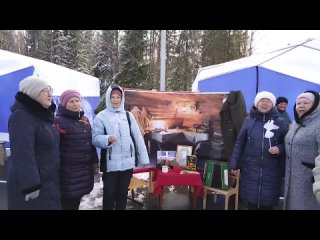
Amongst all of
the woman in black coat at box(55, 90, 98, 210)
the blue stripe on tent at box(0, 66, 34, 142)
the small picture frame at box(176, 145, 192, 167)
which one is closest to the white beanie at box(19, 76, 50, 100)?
the woman in black coat at box(55, 90, 98, 210)

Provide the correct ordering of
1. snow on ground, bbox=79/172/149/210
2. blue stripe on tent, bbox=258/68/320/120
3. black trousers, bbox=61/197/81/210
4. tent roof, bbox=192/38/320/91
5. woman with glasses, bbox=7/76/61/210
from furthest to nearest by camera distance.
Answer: tent roof, bbox=192/38/320/91, blue stripe on tent, bbox=258/68/320/120, snow on ground, bbox=79/172/149/210, black trousers, bbox=61/197/81/210, woman with glasses, bbox=7/76/61/210

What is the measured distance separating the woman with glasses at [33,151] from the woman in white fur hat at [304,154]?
2052 mm

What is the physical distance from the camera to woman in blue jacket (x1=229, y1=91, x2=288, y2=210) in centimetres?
299

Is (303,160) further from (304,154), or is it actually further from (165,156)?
(165,156)

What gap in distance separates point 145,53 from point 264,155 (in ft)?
54.8

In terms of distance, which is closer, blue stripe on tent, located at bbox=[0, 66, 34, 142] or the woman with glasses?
the woman with glasses

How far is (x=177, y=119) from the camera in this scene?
15.6 feet

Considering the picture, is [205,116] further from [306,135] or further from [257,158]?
[306,135]

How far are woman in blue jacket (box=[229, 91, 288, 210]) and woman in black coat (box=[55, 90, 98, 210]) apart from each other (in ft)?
5.38

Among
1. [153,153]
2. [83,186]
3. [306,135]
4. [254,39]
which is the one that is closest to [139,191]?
[153,153]

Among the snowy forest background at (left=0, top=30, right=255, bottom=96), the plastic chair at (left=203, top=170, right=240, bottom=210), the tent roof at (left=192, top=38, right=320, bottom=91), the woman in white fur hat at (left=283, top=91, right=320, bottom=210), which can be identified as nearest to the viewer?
the woman in white fur hat at (left=283, top=91, right=320, bottom=210)

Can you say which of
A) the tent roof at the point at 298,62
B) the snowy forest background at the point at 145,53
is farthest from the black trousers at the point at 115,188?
the snowy forest background at the point at 145,53

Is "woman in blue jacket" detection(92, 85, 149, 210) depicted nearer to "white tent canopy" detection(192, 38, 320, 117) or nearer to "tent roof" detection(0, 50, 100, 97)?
"tent roof" detection(0, 50, 100, 97)

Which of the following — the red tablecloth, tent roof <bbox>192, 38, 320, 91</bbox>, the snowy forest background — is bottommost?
the red tablecloth
